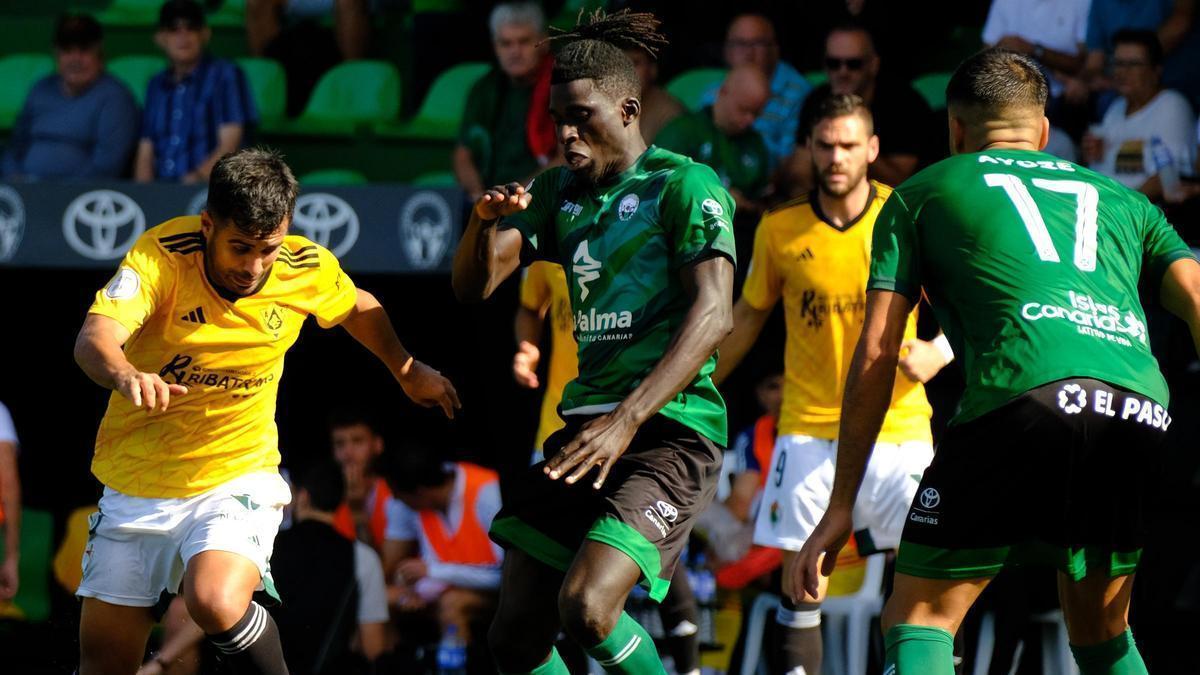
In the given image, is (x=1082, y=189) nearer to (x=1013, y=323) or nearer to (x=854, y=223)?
(x=1013, y=323)

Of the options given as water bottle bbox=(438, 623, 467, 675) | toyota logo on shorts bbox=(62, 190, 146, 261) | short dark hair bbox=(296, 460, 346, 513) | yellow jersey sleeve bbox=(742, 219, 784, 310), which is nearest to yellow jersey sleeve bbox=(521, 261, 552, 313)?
yellow jersey sleeve bbox=(742, 219, 784, 310)

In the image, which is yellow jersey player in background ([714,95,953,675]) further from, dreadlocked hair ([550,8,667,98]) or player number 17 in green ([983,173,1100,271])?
player number 17 in green ([983,173,1100,271])

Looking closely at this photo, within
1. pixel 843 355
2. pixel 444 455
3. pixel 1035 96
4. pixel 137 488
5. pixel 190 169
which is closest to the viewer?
pixel 1035 96

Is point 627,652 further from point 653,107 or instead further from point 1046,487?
point 653,107

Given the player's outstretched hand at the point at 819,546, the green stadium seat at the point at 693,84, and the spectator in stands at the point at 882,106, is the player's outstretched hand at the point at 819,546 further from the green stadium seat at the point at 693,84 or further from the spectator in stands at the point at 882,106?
the green stadium seat at the point at 693,84

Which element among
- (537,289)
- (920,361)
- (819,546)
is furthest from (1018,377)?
(537,289)

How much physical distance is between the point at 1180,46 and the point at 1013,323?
5220mm

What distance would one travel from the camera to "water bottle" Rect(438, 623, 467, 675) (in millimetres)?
8680

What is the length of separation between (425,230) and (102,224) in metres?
1.72

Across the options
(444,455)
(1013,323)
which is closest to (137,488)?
(1013,323)

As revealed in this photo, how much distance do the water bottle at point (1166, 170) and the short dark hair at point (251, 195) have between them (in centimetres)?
433

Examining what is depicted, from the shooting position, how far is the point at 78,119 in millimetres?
10320

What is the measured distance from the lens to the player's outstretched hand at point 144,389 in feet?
15.5

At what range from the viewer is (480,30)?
11258 millimetres
